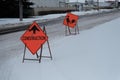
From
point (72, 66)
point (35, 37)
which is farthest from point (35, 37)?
point (72, 66)

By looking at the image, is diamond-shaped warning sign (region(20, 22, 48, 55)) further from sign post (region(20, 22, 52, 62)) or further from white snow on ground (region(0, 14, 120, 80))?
white snow on ground (region(0, 14, 120, 80))

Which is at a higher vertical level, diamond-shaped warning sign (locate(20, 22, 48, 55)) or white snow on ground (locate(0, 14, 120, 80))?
diamond-shaped warning sign (locate(20, 22, 48, 55))

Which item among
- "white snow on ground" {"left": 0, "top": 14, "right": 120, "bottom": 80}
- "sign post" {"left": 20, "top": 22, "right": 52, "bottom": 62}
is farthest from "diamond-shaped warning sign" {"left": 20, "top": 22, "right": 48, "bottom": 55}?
"white snow on ground" {"left": 0, "top": 14, "right": 120, "bottom": 80}

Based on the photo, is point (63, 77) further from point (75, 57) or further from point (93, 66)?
point (75, 57)

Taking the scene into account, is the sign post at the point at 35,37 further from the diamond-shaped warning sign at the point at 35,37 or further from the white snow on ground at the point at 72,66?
the white snow on ground at the point at 72,66

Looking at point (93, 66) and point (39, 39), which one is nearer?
point (93, 66)

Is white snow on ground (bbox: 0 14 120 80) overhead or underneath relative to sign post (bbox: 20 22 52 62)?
underneath

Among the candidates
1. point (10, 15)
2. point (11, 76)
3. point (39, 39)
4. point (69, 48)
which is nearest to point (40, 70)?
point (11, 76)

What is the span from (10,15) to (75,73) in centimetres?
4227

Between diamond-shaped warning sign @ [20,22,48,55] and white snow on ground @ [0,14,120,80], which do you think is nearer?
white snow on ground @ [0,14,120,80]

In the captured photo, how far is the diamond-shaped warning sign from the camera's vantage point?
1233cm

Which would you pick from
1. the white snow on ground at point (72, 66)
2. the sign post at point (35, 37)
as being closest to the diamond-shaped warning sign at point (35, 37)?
the sign post at point (35, 37)

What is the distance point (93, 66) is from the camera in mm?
10836

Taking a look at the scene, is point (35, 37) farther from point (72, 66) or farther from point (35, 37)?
point (72, 66)
